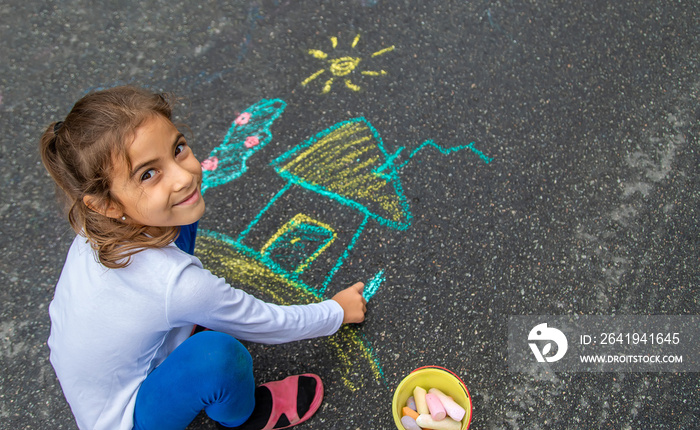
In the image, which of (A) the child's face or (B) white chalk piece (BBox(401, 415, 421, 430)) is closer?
(A) the child's face

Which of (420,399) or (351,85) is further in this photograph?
(351,85)

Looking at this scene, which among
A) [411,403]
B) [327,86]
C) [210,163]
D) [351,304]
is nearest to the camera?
[411,403]

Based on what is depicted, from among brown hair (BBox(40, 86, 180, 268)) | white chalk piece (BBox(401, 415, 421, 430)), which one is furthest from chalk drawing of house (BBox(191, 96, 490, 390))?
brown hair (BBox(40, 86, 180, 268))

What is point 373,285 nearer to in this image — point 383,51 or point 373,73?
point 373,73

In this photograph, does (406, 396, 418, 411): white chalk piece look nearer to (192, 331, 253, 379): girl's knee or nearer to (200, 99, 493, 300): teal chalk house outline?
(200, 99, 493, 300): teal chalk house outline

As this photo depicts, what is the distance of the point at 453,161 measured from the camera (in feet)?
7.41

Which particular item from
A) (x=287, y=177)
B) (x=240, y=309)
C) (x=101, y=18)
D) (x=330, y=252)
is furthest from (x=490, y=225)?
(x=101, y=18)

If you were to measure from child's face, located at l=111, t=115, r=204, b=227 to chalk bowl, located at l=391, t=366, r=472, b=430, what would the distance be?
874 mm

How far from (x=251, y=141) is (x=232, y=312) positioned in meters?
1.10

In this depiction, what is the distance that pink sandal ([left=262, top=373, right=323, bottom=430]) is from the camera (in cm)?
176

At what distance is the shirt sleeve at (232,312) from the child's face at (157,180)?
0.50ft

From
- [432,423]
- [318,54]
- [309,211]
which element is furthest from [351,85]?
[432,423]

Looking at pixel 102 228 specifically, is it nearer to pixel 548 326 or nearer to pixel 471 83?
pixel 548 326

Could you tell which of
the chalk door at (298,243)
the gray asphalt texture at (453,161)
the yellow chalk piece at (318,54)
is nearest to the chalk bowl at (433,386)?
the gray asphalt texture at (453,161)
